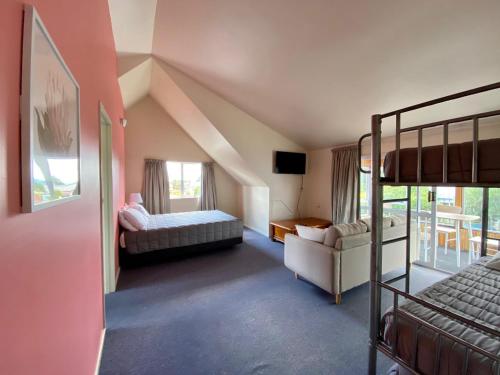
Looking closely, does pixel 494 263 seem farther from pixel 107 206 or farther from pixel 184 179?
pixel 184 179

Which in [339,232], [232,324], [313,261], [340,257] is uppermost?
[339,232]

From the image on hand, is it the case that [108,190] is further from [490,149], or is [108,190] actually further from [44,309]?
[490,149]

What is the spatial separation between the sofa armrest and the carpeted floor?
0.71 feet

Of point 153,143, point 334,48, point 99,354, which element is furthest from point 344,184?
point 153,143

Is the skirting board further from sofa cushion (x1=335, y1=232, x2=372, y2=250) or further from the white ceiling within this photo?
the white ceiling

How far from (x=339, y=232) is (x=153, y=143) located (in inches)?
185

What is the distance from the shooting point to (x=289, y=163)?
191 inches

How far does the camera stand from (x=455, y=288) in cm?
161

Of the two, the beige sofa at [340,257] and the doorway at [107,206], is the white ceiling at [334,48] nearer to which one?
the doorway at [107,206]

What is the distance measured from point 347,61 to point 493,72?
129 centimetres

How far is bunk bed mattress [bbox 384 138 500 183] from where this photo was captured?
90 cm

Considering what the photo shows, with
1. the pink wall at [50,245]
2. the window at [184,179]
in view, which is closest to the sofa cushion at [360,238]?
the pink wall at [50,245]

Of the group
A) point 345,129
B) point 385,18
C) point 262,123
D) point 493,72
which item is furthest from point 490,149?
point 262,123

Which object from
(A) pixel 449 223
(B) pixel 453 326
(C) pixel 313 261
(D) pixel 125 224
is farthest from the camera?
(A) pixel 449 223
